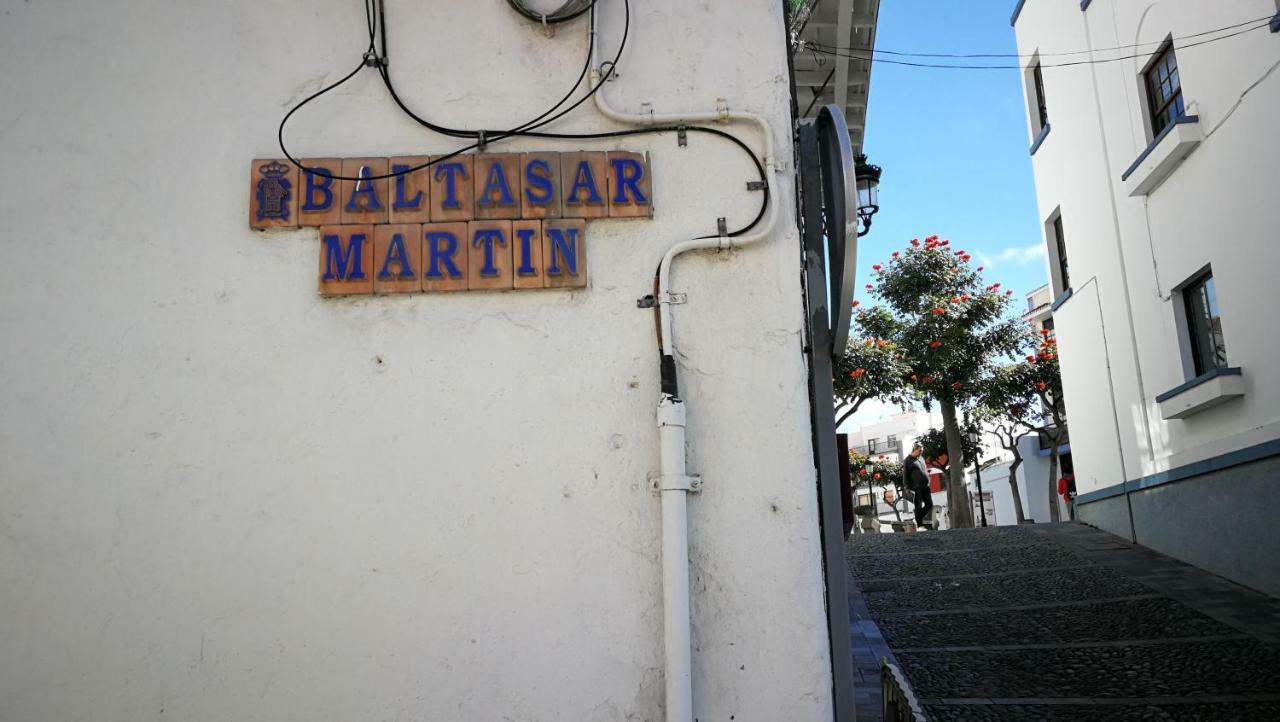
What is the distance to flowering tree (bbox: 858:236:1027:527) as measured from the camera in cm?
1834

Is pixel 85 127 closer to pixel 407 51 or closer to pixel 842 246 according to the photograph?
pixel 407 51

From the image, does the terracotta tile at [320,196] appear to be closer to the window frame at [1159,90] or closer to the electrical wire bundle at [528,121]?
the electrical wire bundle at [528,121]

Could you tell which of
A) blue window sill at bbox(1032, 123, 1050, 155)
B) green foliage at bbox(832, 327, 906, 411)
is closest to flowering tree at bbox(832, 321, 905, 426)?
green foliage at bbox(832, 327, 906, 411)

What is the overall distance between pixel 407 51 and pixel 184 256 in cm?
132

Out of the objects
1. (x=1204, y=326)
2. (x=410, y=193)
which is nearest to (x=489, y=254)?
(x=410, y=193)

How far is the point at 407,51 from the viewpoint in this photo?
423 cm

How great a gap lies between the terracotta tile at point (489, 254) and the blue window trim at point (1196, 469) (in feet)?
25.2

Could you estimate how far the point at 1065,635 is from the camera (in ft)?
24.6

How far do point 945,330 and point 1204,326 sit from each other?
8238 millimetres

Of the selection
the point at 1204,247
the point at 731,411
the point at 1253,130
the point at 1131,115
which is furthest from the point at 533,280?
the point at 1131,115

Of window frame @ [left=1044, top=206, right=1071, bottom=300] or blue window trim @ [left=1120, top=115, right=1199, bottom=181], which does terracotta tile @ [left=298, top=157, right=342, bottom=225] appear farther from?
window frame @ [left=1044, top=206, right=1071, bottom=300]

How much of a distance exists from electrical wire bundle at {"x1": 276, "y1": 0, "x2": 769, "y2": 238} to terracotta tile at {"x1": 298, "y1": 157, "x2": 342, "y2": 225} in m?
0.03

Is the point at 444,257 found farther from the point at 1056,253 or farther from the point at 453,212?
the point at 1056,253

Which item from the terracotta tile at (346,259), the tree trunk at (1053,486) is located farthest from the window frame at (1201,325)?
the tree trunk at (1053,486)
